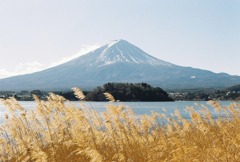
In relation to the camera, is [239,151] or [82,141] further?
[239,151]

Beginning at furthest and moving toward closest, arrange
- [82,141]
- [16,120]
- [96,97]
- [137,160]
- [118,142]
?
[96,97] < [16,120] < [118,142] < [137,160] < [82,141]

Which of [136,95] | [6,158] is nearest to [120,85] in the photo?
[136,95]

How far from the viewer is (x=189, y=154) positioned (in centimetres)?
450

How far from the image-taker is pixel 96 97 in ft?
372

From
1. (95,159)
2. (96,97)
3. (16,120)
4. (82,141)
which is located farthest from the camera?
(96,97)

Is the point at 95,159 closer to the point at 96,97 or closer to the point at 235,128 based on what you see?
the point at 235,128

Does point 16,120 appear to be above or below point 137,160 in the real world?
above

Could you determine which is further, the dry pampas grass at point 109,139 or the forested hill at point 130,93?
the forested hill at point 130,93

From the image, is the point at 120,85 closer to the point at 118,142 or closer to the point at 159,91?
the point at 159,91

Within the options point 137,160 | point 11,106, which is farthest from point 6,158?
point 137,160

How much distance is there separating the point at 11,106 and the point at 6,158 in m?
1.78

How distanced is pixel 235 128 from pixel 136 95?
107361mm

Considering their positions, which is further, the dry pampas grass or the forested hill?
the forested hill

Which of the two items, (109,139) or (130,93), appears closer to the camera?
(109,139)
